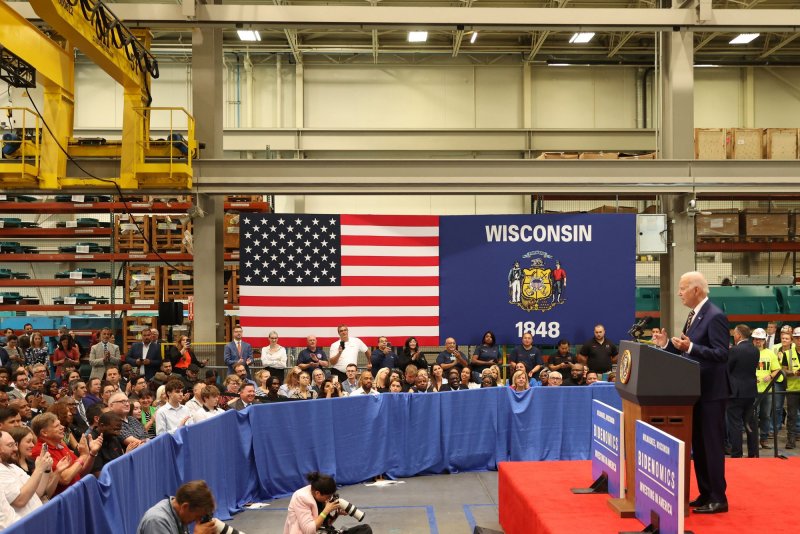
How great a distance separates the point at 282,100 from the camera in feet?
94.1

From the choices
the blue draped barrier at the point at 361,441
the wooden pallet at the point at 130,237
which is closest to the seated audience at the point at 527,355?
the blue draped barrier at the point at 361,441

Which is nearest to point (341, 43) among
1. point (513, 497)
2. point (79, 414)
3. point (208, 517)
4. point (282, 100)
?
point (282, 100)

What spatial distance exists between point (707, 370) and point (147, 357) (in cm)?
1283

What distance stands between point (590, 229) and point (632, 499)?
11769 mm

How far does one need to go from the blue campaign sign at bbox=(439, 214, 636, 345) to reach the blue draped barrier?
A: 451 cm

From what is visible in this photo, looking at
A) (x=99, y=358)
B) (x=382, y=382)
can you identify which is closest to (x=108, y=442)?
(x=382, y=382)

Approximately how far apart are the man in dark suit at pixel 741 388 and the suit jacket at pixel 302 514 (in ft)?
25.2

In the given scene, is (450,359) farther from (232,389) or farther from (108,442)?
(108,442)

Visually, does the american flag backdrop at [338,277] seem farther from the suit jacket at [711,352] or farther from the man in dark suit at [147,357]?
the suit jacket at [711,352]

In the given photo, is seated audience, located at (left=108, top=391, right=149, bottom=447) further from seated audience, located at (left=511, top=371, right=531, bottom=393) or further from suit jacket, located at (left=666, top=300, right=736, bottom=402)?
seated audience, located at (left=511, top=371, right=531, bottom=393)

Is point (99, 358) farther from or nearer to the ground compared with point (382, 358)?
nearer to the ground

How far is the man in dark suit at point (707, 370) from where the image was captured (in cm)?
627

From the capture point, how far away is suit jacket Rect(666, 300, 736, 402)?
6.24 meters

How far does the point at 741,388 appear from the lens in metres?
12.9
